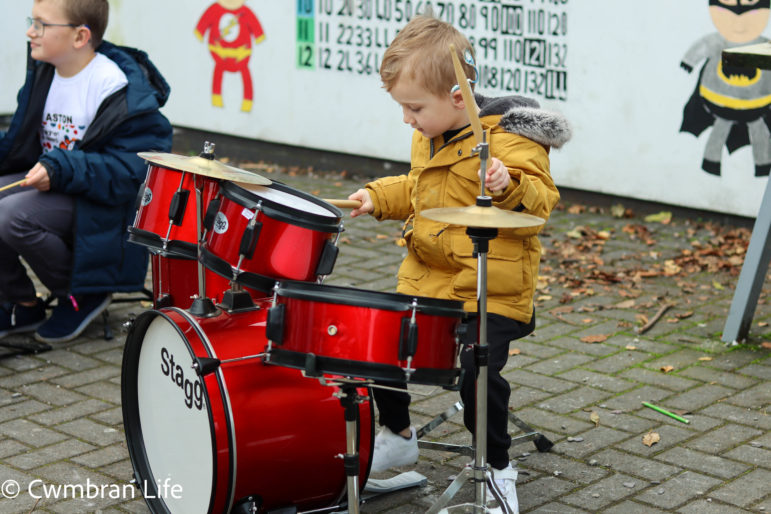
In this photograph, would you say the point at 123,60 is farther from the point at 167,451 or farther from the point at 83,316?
the point at 167,451

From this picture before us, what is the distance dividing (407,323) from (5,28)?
962cm

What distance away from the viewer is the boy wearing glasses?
5090 mm

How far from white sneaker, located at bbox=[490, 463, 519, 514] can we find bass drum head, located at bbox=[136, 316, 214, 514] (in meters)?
0.98

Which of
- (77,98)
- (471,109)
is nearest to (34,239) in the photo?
(77,98)

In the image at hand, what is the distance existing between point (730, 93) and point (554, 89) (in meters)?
1.33

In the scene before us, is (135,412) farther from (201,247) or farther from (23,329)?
(23,329)

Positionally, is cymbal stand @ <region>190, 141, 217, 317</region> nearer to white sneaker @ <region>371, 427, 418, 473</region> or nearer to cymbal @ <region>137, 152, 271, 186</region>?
cymbal @ <region>137, 152, 271, 186</region>

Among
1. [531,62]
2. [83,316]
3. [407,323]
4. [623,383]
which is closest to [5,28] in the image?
[531,62]

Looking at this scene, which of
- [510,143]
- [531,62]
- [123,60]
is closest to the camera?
[510,143]

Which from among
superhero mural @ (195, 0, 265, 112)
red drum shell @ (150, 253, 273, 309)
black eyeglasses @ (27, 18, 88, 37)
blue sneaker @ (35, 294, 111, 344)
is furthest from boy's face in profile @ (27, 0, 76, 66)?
superhero mural @ (195, 0, 265, 112)

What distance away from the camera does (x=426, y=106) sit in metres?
3.26

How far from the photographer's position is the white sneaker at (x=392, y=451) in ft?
12.2

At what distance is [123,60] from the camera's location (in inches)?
212

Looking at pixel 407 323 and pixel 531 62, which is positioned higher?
pixel 531 62
